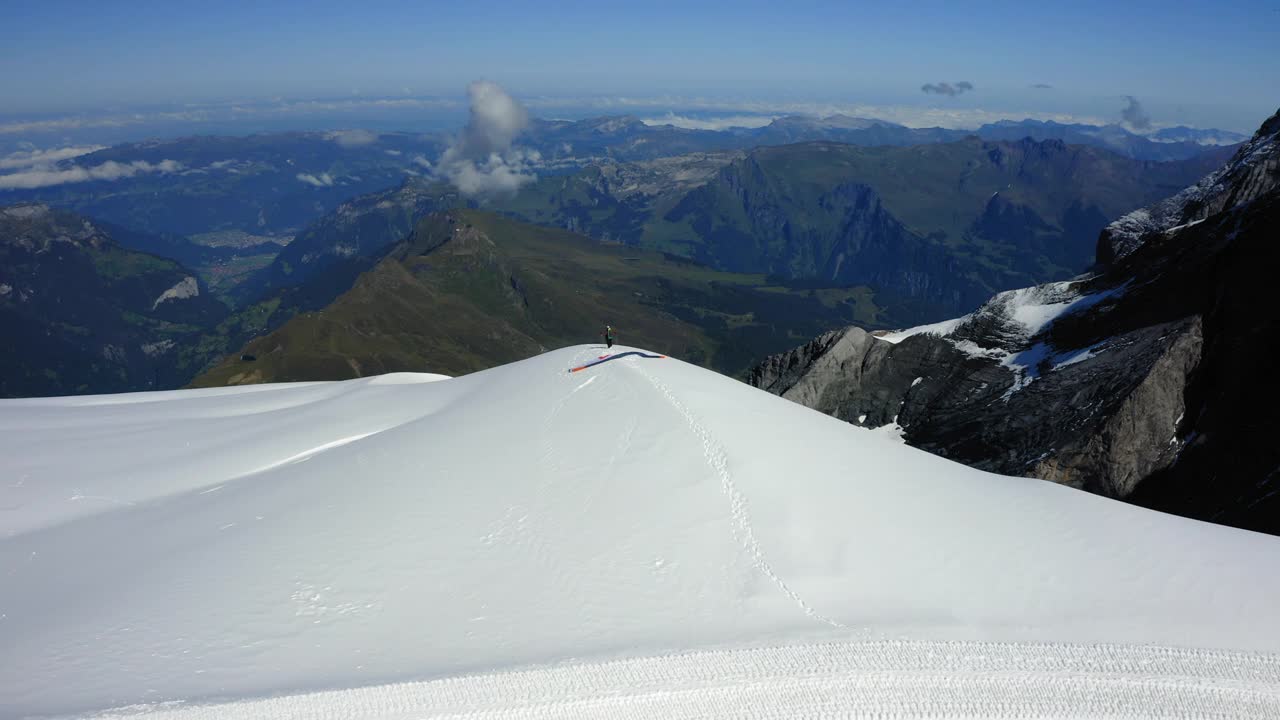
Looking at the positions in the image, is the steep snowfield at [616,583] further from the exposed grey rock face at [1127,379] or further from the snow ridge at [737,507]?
the exposed grey rock face at [1127,379]

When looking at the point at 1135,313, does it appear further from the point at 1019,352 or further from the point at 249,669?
the point at 249,669

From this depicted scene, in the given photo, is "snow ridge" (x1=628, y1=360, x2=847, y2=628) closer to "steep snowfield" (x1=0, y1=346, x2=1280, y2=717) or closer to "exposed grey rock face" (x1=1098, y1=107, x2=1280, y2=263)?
"steep snowfield" (x1=0, y1=346, x2=1280, y2=717)

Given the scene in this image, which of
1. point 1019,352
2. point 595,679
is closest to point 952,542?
point 595,679

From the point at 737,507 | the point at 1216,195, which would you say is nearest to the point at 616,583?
the point at 737,507

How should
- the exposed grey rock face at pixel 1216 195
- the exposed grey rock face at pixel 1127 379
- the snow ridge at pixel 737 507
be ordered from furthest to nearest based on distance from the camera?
the exposed grey rock face at pixel 1216 195, the exposed grey rock face at pixel 1127 379, the snow ridge at pixel 737 507

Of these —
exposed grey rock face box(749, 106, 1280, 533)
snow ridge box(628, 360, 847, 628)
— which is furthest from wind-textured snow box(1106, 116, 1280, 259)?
snow ridge box(628, 360, 847, 628)

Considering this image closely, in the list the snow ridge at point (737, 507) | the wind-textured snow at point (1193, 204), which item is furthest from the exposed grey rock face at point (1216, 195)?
the snow ridge at point (737, 507)

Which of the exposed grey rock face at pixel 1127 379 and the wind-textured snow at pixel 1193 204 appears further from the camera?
the wind-textured snow at pixel 1193 204
